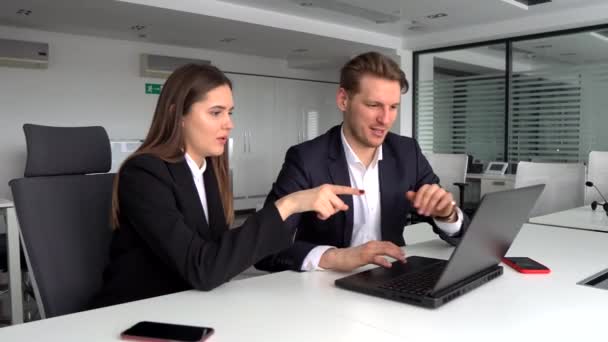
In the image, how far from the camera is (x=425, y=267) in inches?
55.2

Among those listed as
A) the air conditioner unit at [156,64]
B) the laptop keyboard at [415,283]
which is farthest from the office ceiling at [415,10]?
the laptop keyboard at [415,283]

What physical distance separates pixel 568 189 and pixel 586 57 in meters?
3.18

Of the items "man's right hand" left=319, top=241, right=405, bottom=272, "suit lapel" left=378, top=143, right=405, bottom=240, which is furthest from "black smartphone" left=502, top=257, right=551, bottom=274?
"suit lapel" left=378, top=143, right=405, bottom=240

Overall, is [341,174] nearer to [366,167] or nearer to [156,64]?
[366,167]

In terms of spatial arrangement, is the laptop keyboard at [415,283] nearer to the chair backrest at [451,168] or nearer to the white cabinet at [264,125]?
the chair backrest at [451,168]

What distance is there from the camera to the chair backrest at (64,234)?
1396 millimetres

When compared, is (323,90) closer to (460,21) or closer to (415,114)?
(415,114)

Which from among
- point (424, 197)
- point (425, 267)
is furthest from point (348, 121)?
point (425, 267)

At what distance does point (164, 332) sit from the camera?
0.96 meters

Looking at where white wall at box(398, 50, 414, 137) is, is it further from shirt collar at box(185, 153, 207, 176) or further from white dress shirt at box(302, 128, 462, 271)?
shirt collar at box(185, 153, 207, 176)

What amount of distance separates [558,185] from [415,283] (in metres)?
2.97

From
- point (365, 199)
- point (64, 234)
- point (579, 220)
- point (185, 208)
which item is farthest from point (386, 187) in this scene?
point (579, 220)

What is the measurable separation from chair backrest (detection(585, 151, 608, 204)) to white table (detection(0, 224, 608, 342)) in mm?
2518

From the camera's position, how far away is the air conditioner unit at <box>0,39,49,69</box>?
5664 mm
